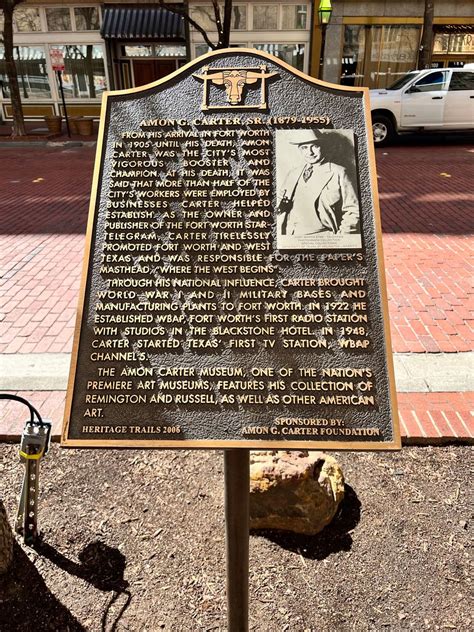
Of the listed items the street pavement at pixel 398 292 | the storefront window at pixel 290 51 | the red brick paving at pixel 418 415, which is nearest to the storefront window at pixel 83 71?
the storefront window at pixel 290 51

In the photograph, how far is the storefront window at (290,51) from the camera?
18578mm

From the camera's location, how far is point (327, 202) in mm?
1993

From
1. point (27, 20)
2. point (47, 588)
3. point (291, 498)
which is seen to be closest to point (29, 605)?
point (47, 588)

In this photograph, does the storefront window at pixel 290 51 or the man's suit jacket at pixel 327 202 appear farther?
the storefront window at pixel 290 51

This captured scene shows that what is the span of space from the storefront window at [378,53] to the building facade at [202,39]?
0.03m

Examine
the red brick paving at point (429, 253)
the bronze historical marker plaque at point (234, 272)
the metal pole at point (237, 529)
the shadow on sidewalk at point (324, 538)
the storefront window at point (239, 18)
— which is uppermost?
the storefront window at point (239, 18)

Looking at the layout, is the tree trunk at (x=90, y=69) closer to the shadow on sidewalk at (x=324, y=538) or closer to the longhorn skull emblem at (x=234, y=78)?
the longhorn skull emblem at (x=234, y=78)

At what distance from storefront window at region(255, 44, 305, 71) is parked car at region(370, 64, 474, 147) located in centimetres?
602

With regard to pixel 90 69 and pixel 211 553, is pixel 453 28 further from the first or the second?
pixel 211 553

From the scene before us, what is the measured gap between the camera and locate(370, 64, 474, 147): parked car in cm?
1352

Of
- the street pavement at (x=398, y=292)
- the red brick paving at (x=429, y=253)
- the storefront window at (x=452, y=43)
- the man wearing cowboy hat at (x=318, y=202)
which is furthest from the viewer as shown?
the storefront window at (x=452, y=43)

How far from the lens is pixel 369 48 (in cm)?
1861

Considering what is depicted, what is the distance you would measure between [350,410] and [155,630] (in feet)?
4.92

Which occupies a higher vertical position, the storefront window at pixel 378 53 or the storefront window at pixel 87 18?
the storefront window at pixel 87 18
